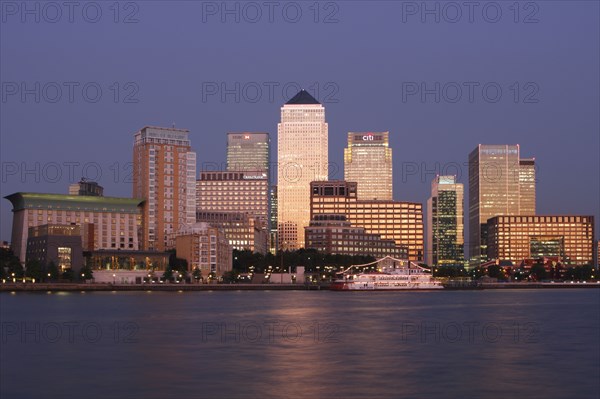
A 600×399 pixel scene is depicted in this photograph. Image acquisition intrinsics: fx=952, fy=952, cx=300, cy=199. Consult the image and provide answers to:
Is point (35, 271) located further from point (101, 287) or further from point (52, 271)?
point (101, 287)

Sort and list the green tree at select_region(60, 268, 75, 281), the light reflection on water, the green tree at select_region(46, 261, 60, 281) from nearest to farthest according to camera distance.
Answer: the light reflection on water
the green tree at select_region(46, 261, 60, 281)
the green tree at select_region(60, 268, 75, 281)

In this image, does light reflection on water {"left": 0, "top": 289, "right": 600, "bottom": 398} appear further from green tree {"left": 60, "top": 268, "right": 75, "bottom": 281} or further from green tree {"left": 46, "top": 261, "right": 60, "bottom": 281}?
green tree {"left": 60, "top": 268, "right": 75, "bottom": 281}

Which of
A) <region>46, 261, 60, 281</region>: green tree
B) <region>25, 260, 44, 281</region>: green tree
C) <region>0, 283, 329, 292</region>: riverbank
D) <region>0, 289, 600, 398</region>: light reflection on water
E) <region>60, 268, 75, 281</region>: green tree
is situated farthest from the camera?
<region>60, 268, 75, 281</region>: green tree

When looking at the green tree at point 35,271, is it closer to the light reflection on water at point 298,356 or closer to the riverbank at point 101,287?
the riverbank at point 101,287

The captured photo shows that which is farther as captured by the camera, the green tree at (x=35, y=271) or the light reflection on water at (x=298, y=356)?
the green tree at (x=35, y=271)

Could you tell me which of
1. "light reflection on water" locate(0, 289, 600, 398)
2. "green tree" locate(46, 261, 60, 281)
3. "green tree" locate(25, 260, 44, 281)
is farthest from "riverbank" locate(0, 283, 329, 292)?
"light reflection on water" locate(0, 289, 600, 398)

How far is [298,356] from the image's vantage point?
58.7 metres

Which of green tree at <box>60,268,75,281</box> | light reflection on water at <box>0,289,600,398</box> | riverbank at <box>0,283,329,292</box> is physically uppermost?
green tree at <box>60,268,75,281</box>

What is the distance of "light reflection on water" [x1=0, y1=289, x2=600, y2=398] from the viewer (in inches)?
1848

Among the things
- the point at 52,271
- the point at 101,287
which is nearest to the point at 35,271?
the point at 52,271

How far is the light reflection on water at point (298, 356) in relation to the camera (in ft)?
154

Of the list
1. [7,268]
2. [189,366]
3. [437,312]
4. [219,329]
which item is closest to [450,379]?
[189,366]

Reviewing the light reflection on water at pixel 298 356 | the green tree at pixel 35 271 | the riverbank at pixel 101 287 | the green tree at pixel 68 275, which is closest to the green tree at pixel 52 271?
the green tree at pixel 35 271

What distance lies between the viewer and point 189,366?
54031 millimetres
